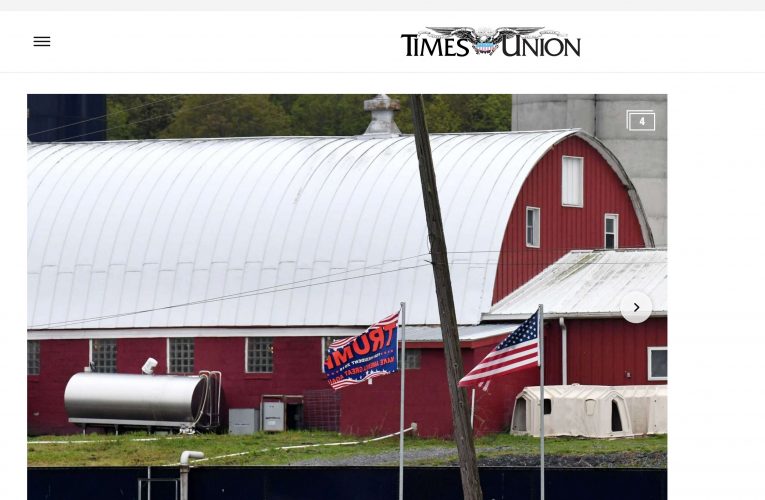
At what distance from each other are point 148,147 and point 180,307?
571 centimetres

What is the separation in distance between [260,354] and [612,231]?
30.3 ft

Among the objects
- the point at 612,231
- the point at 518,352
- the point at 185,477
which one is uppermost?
the point at 612,231

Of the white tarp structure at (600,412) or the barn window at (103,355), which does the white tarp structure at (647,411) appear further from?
the barn window at (103,355)

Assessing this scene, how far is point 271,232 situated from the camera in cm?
3462

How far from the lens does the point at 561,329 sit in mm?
32219

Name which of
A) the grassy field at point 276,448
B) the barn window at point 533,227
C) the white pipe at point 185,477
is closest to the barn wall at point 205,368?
the grassy field at point 276,448

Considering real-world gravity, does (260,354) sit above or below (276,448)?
above

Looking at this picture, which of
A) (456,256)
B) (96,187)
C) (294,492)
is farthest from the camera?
(96,187)

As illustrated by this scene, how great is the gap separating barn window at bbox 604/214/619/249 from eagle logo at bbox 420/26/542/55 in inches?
918

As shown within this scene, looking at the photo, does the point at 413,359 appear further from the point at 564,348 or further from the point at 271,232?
the point at 271,232

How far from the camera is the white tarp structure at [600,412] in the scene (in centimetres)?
2978

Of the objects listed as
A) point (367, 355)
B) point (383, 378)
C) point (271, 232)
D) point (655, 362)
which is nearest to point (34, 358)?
point (271, 232)
